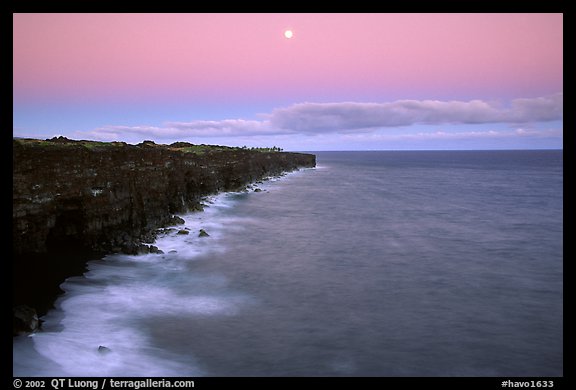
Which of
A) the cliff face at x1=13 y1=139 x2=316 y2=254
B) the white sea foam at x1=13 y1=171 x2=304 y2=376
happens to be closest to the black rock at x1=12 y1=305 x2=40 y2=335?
the white sea foam at x1=13 y1=171 x2=304 y2=376

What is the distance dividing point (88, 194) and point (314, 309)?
14462 mm

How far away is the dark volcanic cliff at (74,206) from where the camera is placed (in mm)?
19219

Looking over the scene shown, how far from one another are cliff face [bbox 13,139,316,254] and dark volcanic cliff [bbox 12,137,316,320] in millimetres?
34

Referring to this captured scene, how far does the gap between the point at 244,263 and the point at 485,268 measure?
13243 millimetres

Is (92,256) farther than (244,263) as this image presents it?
No

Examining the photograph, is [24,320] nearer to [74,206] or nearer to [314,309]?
[314,309]

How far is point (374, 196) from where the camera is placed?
6069 cm

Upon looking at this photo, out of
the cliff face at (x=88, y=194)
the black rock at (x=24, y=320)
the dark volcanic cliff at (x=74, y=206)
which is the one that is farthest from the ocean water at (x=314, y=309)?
the cliff face at (x=88, y=194)

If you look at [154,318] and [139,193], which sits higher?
[139,193]

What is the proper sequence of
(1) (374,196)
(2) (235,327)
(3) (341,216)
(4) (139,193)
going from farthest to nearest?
(1) (374,196)
(3) (341,216)
(4) (139,193)
(2) (235,327)

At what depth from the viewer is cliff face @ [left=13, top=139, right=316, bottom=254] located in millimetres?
20047

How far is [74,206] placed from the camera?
2272 cm
